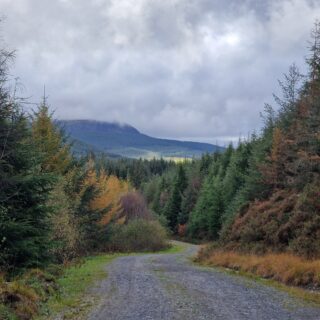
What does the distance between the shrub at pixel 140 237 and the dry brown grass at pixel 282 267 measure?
26951 mm

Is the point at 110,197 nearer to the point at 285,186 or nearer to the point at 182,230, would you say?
the point at 285,186

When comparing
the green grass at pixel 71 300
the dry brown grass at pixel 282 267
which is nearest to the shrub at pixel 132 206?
the dry brown grass at pixel 282 267

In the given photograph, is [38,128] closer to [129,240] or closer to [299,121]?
[299,121]

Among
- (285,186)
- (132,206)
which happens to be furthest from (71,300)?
(132,206)

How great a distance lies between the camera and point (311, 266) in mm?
19688

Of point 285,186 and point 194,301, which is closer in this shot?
point 194,301

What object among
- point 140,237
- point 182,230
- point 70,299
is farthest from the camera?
point 182,230

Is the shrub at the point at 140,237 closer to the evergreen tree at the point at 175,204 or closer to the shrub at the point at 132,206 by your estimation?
the shrub at the point at 132,206

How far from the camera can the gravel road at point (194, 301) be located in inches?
476

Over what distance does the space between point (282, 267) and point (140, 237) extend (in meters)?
37.5

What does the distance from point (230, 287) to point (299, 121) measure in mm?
23853

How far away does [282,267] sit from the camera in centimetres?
2094

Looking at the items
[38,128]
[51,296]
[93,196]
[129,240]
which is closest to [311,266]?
[51,296]

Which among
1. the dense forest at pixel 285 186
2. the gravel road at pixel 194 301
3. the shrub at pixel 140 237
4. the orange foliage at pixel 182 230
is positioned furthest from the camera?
the orange foliage at pixel 182 230
